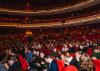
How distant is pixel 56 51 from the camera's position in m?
11.9

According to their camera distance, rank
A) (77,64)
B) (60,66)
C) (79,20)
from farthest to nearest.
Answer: (79,20) → (77,64) → (60,66)

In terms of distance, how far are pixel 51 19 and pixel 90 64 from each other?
17282 mm

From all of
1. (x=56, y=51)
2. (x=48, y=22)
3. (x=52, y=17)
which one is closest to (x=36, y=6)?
(x=52, y=17)

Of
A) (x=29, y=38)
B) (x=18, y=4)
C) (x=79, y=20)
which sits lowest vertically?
(x=29, y=38)

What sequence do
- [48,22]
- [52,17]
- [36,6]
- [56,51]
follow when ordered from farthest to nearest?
[36,6] < [52,17] < [48,22] < [56,51]

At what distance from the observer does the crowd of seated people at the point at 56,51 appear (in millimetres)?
7700

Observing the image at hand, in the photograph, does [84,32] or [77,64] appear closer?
[77,64]

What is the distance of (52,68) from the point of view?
719 centimetres

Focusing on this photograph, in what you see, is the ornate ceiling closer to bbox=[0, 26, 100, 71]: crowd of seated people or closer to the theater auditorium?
the theater auditorium

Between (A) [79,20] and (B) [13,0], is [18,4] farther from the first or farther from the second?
(A) [79,20]

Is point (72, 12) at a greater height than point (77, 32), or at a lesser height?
greater

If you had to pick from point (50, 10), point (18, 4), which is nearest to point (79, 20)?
point (50, 10)

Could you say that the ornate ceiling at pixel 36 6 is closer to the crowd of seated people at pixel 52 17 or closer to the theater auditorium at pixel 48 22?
the theater auditorium at pixel 48 22

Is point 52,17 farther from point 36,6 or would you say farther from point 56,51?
point 56,51
